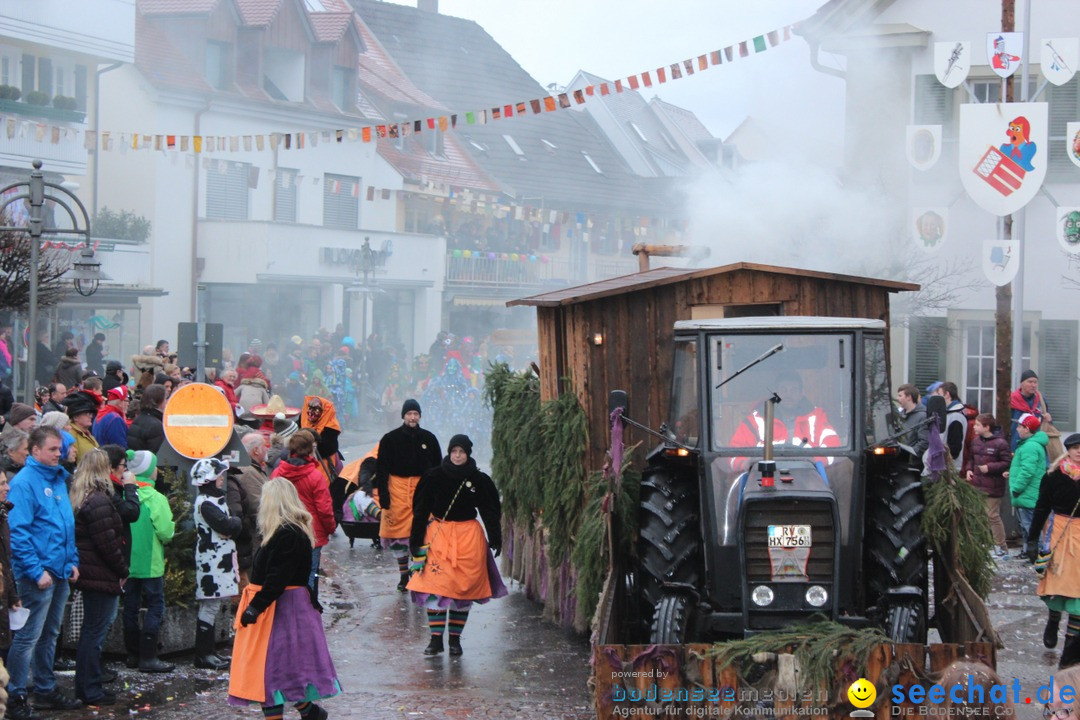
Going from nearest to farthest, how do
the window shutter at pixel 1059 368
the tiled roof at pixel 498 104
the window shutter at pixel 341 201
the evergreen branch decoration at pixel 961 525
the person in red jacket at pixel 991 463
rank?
the evergreen branch decoration at pixel 961 525, the person in red jacket at pixel 991 463, the window shutter at pixel 1059 368, the window shutter at pixel 341 201, the tiled roof at pixel 498 104

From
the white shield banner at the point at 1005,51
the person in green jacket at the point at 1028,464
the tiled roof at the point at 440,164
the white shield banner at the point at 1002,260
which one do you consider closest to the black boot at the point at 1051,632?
the person in green jacket at the point at 1028,464

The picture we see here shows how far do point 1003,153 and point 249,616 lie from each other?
43.6ft

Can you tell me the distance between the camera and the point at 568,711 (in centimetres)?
853

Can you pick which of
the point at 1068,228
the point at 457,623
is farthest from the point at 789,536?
the point at 1068,228

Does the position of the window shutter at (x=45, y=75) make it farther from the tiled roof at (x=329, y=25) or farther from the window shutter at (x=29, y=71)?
the tiled roof at (x=329, y=25)

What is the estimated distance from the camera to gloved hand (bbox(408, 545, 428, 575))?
1018cm

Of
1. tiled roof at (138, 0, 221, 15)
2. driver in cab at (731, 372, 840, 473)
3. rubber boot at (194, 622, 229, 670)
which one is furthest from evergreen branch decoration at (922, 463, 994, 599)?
tiled roof at (138, 0, 221, 15)

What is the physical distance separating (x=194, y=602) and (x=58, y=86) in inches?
874

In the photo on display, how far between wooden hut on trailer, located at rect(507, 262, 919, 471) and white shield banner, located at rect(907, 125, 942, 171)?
8327mm

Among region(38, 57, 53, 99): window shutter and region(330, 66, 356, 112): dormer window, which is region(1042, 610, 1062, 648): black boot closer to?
region(38, 57, 53, 99): window shutter

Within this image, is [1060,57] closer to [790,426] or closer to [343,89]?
[790,426]

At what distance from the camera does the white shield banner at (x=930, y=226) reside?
19.1 metres

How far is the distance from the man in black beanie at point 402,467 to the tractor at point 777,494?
3.76m

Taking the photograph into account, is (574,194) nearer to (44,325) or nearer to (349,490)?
(44,325)
